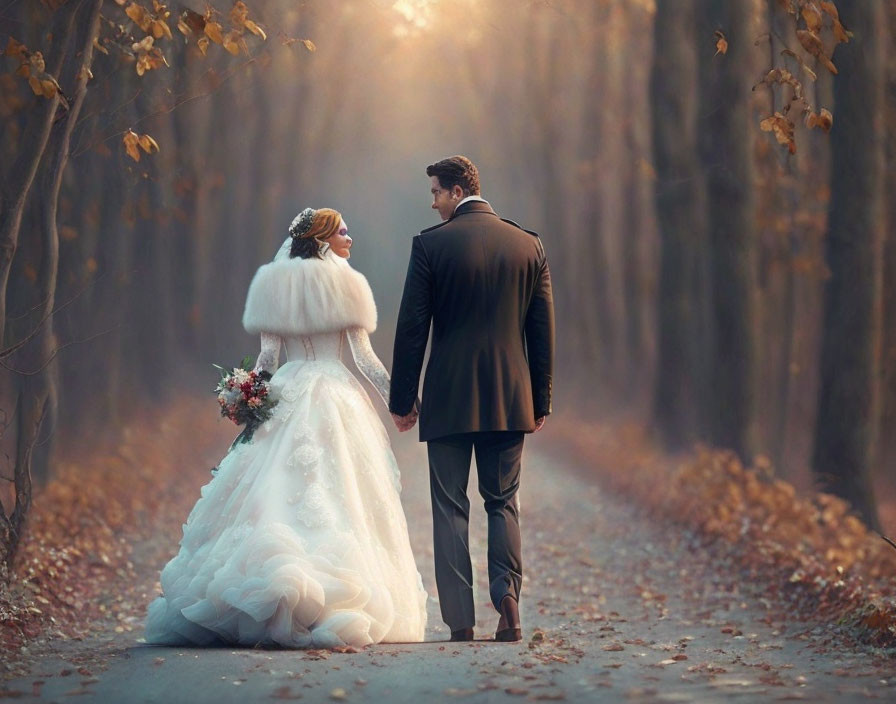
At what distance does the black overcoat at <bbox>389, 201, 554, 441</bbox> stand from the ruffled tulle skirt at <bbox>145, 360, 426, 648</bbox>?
494 mm

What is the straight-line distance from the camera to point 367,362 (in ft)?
24.9

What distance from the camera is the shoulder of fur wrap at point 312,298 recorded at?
24.7 ft

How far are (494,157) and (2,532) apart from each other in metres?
28.4

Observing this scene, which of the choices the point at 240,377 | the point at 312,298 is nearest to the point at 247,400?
the point at 240,377

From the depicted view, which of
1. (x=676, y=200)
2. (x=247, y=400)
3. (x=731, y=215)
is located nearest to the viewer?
(x=247, y=400)

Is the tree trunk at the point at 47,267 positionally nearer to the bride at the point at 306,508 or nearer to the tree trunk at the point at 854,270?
the bride at the point at 306,508

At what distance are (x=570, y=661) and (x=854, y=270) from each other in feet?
17.8

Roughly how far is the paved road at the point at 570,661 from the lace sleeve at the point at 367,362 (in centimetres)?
159

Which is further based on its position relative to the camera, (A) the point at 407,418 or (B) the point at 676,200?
(B) the point at 676,200

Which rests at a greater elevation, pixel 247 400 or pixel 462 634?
pixel 247 400

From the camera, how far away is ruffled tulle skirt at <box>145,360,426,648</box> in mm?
6609

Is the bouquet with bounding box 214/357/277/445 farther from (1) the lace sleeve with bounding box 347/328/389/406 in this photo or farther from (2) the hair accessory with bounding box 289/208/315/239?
(2) the hair accessory with bounding box 289/208/315/239

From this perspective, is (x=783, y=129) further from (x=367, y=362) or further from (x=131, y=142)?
(x=131, y=142)

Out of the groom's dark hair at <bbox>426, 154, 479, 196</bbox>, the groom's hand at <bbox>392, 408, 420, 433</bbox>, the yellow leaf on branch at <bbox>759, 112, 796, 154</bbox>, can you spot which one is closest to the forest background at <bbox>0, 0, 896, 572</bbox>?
the yellow leaf on branch at <bbox>759, 112, 796, 154</bbox>
